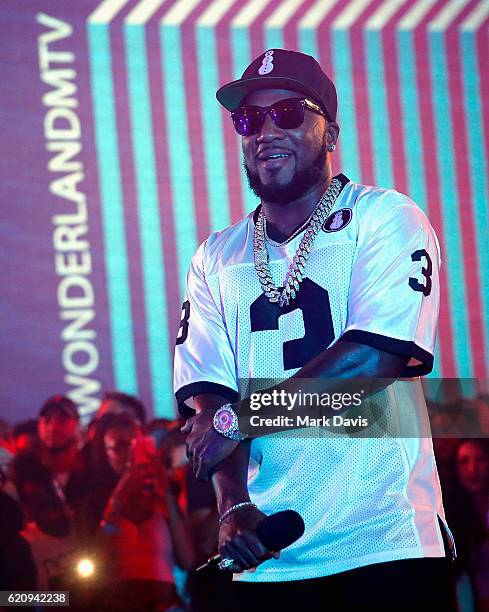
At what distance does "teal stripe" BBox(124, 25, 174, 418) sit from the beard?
327 centimetres

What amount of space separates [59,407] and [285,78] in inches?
146

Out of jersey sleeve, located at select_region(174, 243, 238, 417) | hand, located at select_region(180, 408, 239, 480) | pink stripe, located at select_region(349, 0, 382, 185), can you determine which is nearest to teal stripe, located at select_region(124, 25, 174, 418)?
pink stripe, located at select_region(349, 0, 382, 185)

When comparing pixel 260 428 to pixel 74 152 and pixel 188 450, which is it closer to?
pixel 188 450

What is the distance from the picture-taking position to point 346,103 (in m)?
5.93

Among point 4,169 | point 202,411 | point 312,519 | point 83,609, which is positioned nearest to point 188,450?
point 202,411

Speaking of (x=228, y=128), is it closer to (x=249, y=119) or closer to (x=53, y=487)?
(x=53, y=487)

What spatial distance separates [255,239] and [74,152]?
3.57 m

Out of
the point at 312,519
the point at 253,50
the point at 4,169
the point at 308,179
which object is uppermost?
the point at 253,50

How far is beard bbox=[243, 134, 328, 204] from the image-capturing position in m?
2.66

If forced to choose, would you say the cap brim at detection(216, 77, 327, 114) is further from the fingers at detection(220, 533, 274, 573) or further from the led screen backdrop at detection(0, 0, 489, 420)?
the led screen backdrop at detection(0, 0, 489, 420)

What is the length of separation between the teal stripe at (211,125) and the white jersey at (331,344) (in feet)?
10.9

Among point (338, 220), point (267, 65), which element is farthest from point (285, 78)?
point (338, 220)

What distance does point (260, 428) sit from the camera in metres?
2.39

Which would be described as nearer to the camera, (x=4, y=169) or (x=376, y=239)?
(x=376, y=239)
